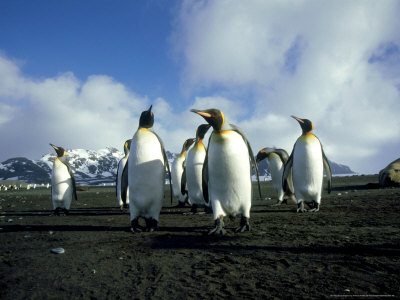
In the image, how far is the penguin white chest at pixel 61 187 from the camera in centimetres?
772

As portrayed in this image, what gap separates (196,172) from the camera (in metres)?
7.09

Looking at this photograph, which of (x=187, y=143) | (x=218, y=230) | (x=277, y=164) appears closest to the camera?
(x=218, y=230)

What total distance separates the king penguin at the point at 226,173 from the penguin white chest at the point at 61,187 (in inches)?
200

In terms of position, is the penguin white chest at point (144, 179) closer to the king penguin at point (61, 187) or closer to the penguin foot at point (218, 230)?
the penguin foot at point (218, 230)

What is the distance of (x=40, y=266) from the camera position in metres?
2.93

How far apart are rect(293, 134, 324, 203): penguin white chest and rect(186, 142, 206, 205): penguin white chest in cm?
223

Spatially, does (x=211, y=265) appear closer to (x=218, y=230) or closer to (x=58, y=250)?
(x=218, y=230)

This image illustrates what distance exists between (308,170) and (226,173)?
3.21 meters

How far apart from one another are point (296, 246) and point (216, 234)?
1.18 metres

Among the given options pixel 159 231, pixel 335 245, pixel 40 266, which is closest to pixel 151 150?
pixel 159 231

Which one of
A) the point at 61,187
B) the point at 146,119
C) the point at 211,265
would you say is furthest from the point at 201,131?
the point at 211,265

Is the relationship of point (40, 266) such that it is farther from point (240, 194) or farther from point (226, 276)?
point (240, 194)

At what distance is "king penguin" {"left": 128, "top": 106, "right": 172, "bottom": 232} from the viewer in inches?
184

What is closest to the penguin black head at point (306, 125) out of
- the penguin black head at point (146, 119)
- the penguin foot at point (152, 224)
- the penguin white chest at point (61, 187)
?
the penguin black head at point (146, 119)
